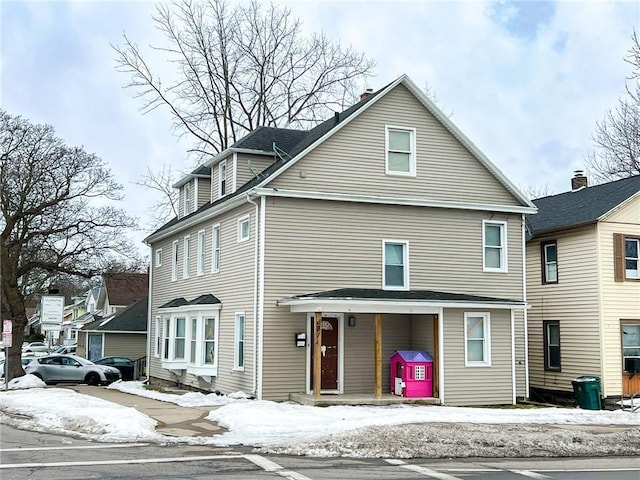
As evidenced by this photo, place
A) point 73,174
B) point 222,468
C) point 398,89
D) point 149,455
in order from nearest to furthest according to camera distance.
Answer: point 222,468 < point 149,455 < point 398,89 < point 73,174

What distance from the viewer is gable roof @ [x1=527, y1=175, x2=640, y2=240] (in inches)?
1037

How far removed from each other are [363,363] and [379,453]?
949cm

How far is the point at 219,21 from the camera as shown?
45125 millimetres

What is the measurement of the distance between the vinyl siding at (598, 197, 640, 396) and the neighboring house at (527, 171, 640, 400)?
0.03 m

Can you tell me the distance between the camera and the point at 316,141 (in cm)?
2280

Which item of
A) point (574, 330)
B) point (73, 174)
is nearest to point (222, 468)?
point (574, 330)

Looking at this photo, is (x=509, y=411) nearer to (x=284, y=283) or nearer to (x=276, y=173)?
(x=284, y=283)

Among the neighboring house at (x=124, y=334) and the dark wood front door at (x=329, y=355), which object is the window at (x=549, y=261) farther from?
the neighboring house at (x=124, y=334)

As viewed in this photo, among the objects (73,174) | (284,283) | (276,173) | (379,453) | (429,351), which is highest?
(73,174)

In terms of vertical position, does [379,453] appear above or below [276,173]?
below

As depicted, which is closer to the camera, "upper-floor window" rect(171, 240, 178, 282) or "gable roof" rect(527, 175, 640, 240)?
"gable roof" rect(527, 175, 640, 240)

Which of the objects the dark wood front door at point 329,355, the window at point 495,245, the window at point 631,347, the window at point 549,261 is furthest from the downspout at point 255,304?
the window at point 631,347

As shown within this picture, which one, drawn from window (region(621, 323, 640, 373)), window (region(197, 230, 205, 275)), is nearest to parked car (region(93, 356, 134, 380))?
window (region(197, 230, 205, 275))

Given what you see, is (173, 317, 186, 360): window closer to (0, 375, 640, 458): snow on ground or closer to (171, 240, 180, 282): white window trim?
(171, 240, 180, 282): white window trim
